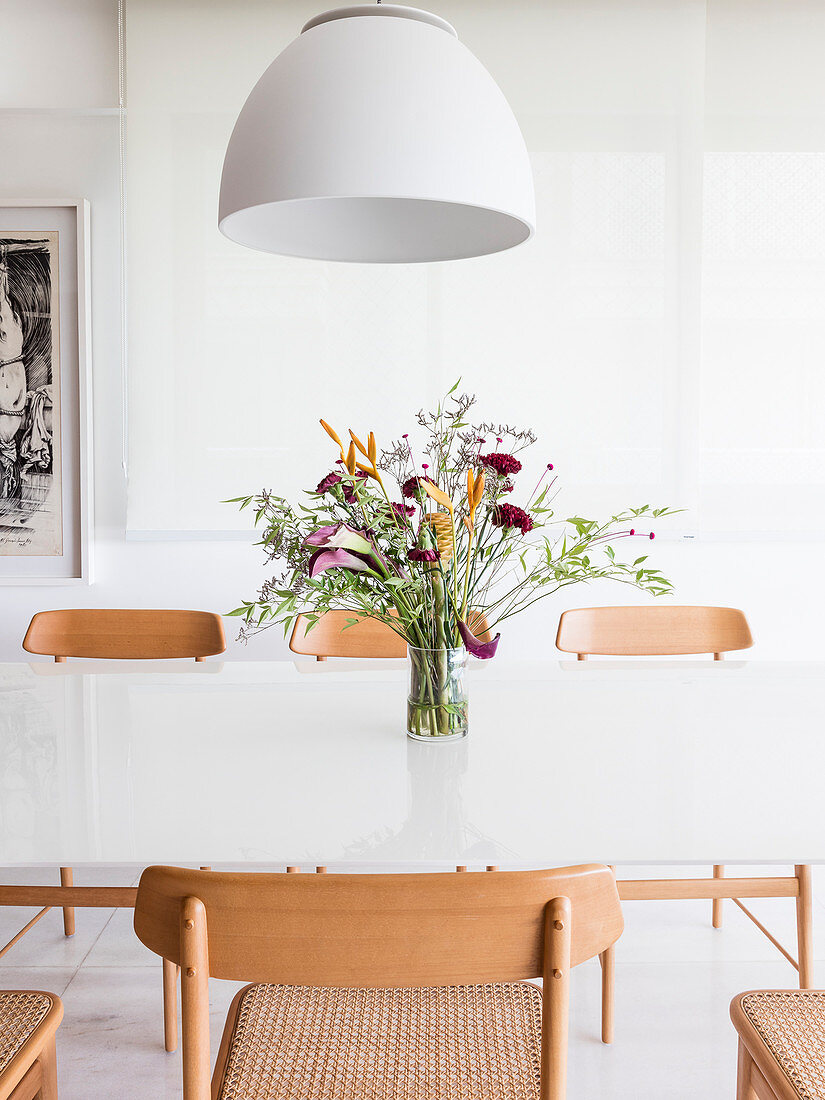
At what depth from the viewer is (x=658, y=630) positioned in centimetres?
255

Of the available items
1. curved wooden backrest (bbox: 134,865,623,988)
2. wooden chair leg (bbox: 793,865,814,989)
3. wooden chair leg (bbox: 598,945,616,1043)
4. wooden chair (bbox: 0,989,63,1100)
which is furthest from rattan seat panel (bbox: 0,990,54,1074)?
wooden chair leg (bbox: 793,865,814,989)

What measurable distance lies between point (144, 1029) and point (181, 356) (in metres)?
2.12

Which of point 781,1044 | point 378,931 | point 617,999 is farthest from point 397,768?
point 617,999

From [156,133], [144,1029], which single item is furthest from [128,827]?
[156,133]

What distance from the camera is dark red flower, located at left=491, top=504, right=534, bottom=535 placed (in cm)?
143

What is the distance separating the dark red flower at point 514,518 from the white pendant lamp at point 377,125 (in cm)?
43

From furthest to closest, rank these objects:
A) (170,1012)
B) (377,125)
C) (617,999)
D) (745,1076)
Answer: (617,999) < (170,1012) < (745,1076) < (377,125)

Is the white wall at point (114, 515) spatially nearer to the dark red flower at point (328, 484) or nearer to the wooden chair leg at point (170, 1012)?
the wooden chair leg at point (170, 1012)

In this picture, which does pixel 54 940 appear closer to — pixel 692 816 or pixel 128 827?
pixel 128 827

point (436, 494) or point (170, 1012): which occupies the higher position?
point (436, 494)

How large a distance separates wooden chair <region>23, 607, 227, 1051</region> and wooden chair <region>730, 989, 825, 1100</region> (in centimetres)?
158

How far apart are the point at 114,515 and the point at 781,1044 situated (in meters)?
2.74

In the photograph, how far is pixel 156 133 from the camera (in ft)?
10.6

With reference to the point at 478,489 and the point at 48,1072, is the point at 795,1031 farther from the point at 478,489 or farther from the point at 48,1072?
the point at 48,1072
